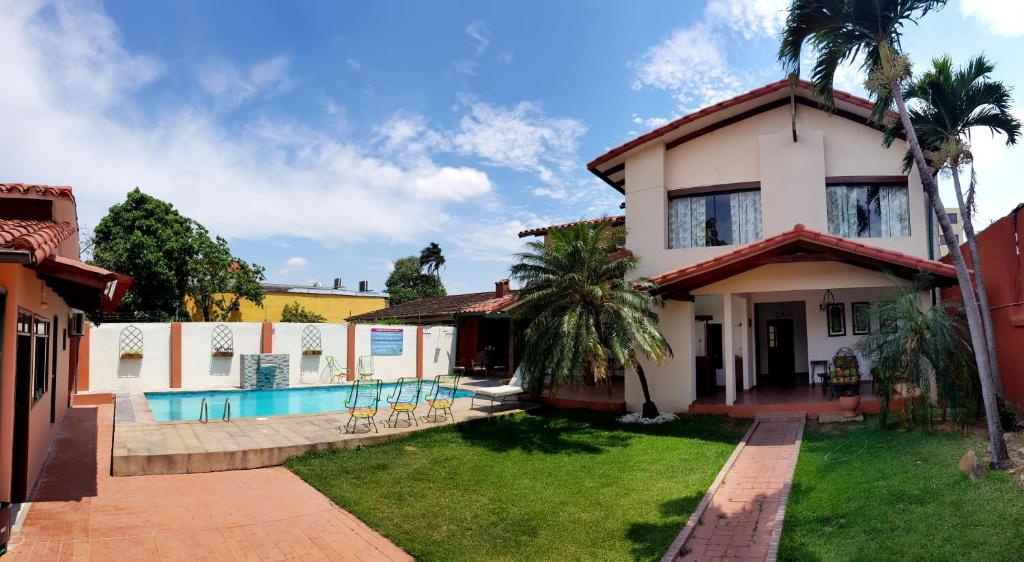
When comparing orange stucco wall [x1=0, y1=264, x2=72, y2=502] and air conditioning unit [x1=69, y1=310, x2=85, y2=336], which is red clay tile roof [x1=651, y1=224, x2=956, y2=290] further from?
air conditioning unit [x1=69, y1=310, x2=85, y2=336]

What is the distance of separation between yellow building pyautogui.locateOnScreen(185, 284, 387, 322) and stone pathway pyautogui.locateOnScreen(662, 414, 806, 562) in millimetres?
35175

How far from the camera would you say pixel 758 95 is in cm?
1644

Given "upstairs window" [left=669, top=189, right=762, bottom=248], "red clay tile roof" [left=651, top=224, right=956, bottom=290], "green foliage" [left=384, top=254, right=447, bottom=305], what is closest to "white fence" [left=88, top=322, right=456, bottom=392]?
"upstairs window" [left=669, top=189, right=762, bottom=248]

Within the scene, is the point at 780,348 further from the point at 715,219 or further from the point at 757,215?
the point at 715,219

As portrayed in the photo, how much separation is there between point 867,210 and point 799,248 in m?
4.02

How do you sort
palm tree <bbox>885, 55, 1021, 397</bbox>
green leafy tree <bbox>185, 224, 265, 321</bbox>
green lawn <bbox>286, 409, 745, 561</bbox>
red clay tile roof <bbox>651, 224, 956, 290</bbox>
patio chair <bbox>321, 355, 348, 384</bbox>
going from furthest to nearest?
green leafy tree <bbox>185, 224, 265, 321</bbox> < patio chair <bbox>321, 355, 348, 384</bbox> < red clay tile roof <bbox>651, 224, 956, 290</bbox> < palm tree <bbox>885, 55, 1021, 397</bbox> < green lawn <bbox>286, 409, 745, 561</bbox>

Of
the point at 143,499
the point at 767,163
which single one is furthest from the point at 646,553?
the point at 767,163

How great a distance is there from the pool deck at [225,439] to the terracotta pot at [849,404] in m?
8.32

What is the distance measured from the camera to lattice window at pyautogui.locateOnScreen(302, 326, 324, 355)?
24.4 m

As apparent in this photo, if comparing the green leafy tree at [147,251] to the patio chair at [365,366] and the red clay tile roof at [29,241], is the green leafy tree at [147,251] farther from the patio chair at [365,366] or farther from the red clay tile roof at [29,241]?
the red clay tile roof at [29,241]

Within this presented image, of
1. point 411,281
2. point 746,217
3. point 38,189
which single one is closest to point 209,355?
point 38,189

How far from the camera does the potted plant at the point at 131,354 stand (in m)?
20.5

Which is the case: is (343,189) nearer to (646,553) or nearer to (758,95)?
(758,95)

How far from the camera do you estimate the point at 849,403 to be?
1318 centimetres
